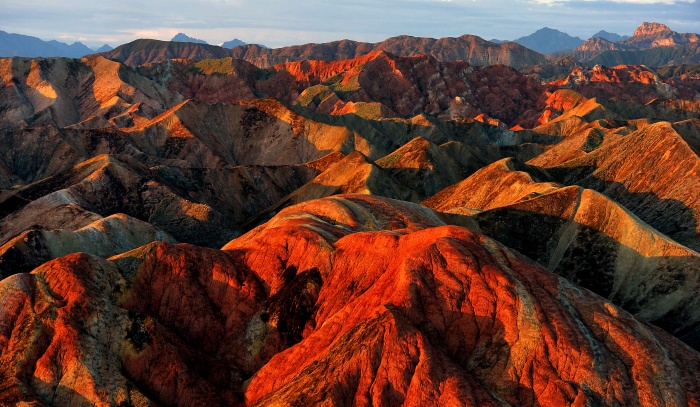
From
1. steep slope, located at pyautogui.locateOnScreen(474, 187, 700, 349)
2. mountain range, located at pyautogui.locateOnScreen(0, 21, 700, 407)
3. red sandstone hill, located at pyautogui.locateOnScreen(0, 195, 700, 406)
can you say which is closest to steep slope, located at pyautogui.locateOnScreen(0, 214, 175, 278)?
mountain range, located at pyautogui.locateOnScreen(0, 21, 700, 407)

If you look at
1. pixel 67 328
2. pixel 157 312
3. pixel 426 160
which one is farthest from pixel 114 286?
pixel 426 160

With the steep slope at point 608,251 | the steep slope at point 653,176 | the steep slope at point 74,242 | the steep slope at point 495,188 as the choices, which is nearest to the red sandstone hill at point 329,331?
the steep slope at point 608,251

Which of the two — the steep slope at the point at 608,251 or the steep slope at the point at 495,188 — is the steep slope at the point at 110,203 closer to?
the steep slope at the point at 495,188

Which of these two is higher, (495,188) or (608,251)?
(608,251)

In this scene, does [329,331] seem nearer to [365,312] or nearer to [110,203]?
[365,312]

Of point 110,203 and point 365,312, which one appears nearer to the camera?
point 365,312

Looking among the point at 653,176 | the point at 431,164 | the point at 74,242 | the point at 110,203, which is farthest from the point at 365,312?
the point at 431,164

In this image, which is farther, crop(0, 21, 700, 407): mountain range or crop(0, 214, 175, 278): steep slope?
crop(0, 214, 175, 278): steep slope

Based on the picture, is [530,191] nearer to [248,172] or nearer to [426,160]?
[426,160]

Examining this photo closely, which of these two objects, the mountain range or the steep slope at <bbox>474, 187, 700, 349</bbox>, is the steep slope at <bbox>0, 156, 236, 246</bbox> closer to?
the mountain range
